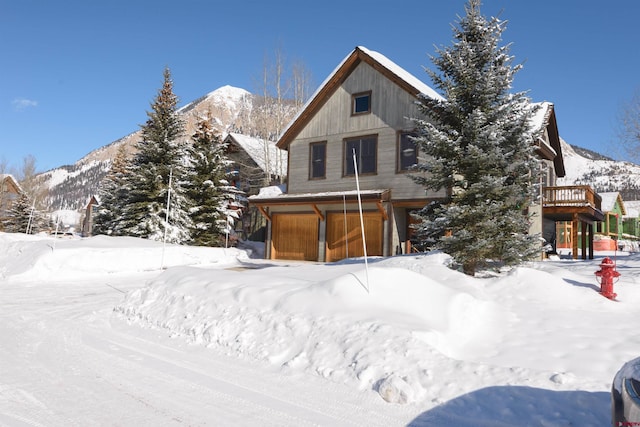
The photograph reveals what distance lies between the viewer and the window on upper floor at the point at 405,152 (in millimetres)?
17312

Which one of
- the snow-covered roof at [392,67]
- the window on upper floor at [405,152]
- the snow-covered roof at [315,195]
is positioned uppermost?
the snow-covered roof at [392,67]

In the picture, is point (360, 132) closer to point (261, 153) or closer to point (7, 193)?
point (261, 153)

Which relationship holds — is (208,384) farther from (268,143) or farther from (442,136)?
(268,143)

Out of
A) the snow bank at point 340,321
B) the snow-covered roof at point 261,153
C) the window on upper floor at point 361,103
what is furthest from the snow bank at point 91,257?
the snow-covered roof at point 261,153

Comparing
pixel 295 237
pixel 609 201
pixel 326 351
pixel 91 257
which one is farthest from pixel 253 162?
pixel 609 201

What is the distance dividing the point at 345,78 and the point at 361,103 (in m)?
1.51

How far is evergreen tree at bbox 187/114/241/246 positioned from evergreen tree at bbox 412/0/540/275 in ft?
51.4

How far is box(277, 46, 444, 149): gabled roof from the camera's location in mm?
17734

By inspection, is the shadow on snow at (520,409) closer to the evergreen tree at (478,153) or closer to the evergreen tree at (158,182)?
the evergreen tree at (478,153)

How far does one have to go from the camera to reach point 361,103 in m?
19.0

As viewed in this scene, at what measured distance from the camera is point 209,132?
25.7m

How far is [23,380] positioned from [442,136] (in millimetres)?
9154

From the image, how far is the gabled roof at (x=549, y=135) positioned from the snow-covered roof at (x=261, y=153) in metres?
15.9

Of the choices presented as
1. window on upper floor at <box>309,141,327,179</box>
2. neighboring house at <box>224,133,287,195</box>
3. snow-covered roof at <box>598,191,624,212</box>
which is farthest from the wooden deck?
snow-covered roof at <box>598,191,624,212</box>
